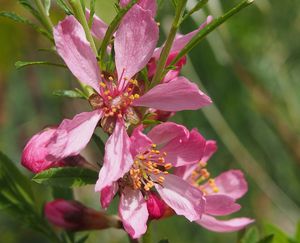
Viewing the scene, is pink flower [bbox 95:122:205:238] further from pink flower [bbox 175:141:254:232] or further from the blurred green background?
the blurred green background

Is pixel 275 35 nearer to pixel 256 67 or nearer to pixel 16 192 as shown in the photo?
pixel 256 67

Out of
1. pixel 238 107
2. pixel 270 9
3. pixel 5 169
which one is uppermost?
pixel 5 169

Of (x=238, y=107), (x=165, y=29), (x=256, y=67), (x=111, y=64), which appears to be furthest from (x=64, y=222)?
(x=256, y=67)

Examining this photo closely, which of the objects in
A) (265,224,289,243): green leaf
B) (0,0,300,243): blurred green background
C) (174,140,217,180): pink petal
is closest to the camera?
(174,140,217,180): pink petal

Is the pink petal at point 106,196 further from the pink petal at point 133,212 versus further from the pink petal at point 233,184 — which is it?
the pink petal at point 233,184

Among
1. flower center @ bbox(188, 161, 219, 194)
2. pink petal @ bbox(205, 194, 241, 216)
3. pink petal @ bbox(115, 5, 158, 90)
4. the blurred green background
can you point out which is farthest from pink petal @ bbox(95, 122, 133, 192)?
the blurred green background

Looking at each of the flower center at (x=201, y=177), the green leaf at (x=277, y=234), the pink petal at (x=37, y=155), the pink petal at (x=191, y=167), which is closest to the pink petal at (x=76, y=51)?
the pink petal at (x=37, y=155)
